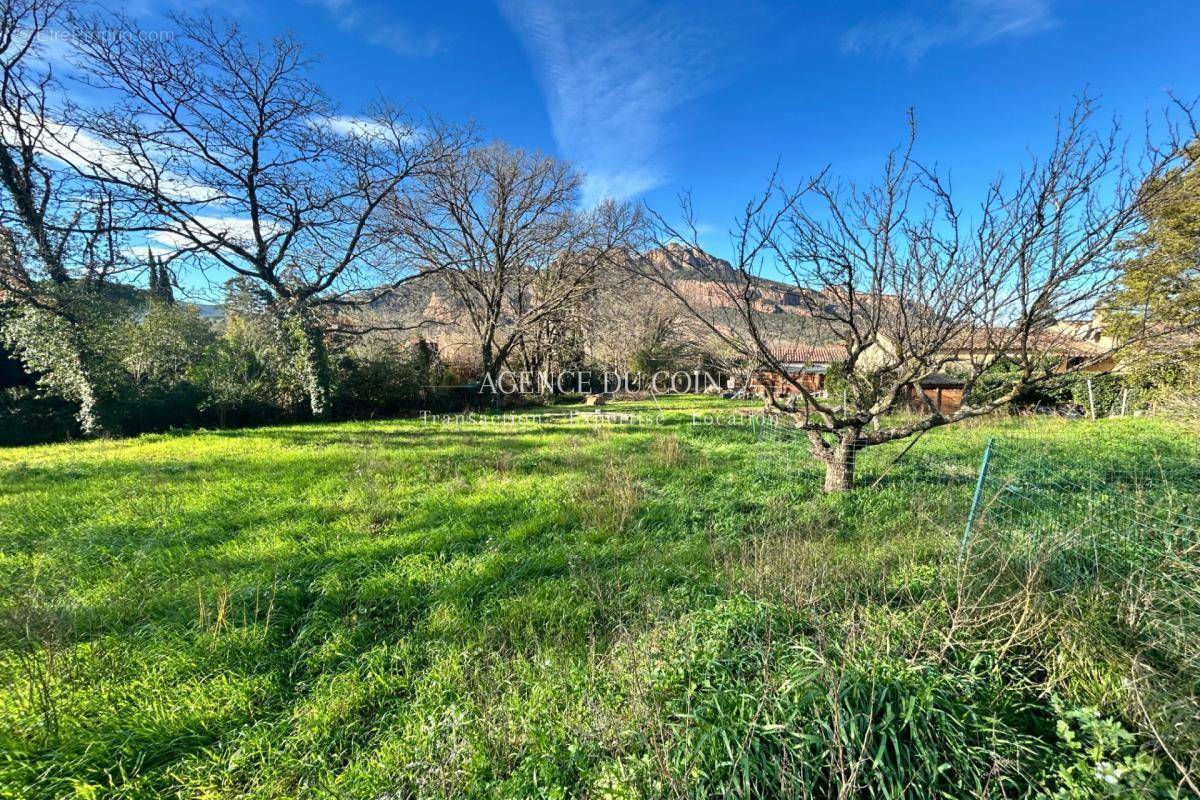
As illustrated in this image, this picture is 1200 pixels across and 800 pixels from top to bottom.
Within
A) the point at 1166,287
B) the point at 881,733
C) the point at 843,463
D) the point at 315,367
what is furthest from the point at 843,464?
the point at 315,367

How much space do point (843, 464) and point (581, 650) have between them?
4368 millimetres

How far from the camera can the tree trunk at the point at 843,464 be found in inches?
206

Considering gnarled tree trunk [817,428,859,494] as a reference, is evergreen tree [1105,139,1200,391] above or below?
above

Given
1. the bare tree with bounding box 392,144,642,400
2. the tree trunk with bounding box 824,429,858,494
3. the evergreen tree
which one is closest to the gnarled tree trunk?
the tree trunk with bounding box 824,429,858,494

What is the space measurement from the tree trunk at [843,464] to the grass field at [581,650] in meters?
0.28

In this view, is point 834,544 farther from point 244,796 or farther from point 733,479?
point 244,796

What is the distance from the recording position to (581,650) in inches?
98.7

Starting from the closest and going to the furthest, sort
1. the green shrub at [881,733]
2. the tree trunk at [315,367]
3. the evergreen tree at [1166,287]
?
1. the green shrub at [881,733]
2. the evergreen tree at [1166,287]
3. the tree trunk at [315,367]

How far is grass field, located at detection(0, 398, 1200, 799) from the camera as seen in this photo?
5.26 feet

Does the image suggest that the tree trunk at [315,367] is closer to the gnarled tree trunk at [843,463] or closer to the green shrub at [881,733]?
the gnarled tree trunk at [843,463]

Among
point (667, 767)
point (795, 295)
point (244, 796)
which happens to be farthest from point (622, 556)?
point (795, 295)

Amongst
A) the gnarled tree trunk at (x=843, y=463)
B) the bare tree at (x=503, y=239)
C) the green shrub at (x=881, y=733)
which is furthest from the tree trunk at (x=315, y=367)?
the green shrub at (x=881, y=733)

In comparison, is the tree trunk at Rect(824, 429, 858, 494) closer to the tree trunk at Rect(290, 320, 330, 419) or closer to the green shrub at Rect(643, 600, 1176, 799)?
the green shrub at Rect(643, 600, 1176, 799)

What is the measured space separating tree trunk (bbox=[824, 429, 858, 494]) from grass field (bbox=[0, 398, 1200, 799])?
28cm
